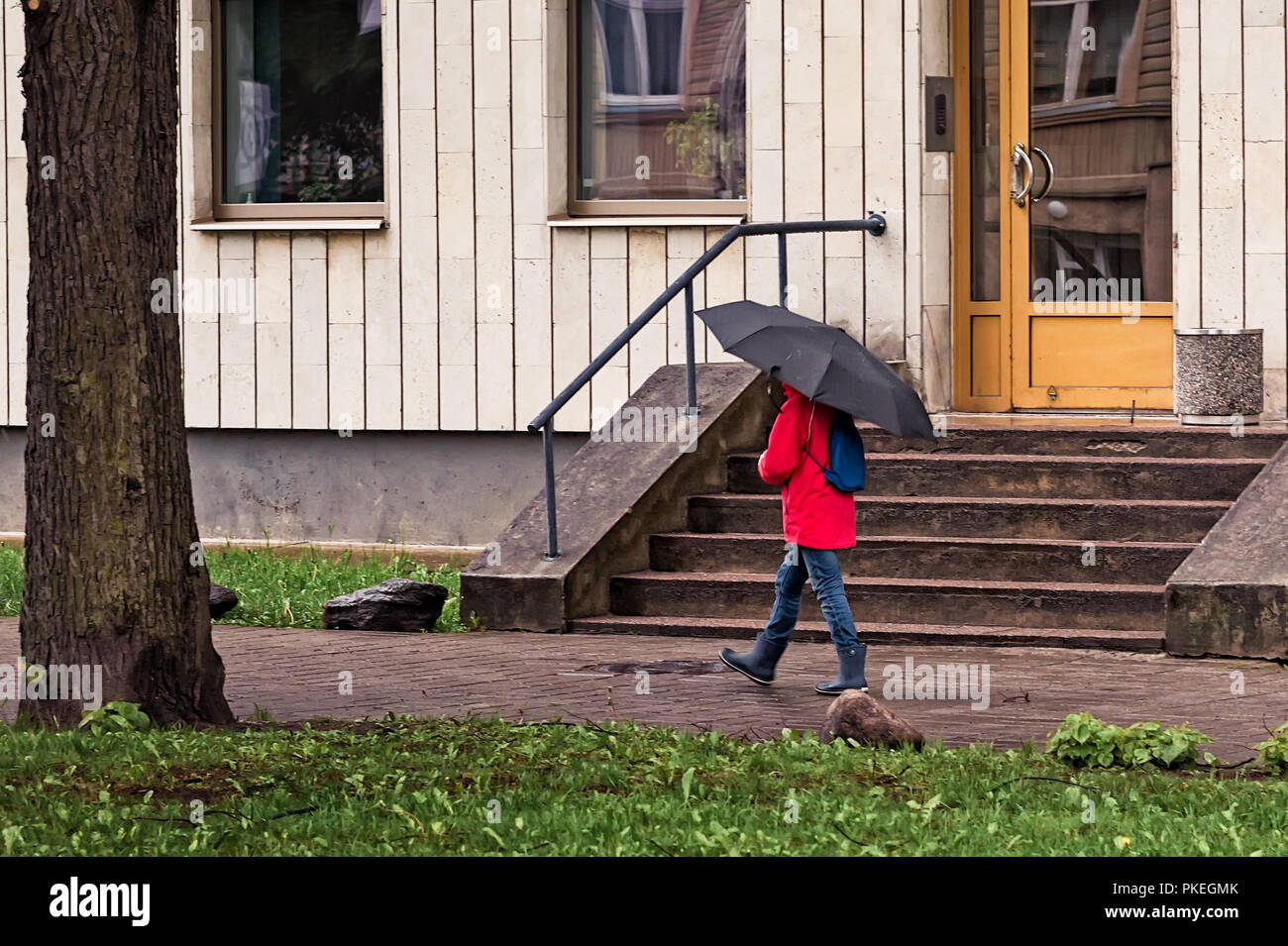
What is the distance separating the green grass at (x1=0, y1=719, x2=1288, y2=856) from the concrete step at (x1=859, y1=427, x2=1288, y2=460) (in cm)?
441

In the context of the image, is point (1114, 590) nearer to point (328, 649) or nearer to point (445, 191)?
point (328, 649)

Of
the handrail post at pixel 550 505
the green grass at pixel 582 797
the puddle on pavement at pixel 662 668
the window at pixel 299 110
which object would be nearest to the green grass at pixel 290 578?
the handrail post at pixel 550 505

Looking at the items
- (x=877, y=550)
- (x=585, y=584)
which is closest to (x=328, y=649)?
(x=585, y=584)

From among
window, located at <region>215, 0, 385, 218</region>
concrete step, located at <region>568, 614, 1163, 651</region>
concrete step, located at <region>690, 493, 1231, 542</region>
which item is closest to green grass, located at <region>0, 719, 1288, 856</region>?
concrete step, located at <region>568, 614, 1163, 651</region>

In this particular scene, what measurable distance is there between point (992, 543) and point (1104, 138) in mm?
3357

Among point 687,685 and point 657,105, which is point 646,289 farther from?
point 687,685

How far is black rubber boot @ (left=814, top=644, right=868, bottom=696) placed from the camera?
28.8 feet

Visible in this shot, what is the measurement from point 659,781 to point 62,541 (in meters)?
2.41

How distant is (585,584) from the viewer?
11.1 meters

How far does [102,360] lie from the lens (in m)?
7.59

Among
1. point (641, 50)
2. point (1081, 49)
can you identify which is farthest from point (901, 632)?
point (641, 50)

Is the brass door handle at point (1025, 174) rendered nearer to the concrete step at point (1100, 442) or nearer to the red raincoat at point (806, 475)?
the concrete step at point (1100, 442)
